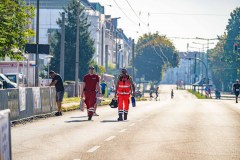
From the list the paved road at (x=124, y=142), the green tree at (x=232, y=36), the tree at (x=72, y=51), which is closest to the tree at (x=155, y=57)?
the green tree at (x=232, y=36)

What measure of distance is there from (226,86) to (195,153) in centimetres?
14266

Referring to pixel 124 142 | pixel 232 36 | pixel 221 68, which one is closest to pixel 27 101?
pixel 124 142

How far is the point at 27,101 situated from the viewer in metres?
22.5

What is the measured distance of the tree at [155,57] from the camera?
156 m

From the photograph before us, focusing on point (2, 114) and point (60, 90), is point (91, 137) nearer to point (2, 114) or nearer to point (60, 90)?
point (2, 114)

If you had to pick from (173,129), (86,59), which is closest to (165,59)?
(86,59)

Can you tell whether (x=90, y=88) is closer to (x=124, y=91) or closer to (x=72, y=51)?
(x=124, y=91)

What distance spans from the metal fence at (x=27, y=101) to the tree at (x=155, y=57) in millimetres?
129177

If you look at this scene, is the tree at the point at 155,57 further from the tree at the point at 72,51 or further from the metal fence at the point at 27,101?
the metal fence at the point at 27,101

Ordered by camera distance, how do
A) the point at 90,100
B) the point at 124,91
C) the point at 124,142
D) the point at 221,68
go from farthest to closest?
the point at 221,68, the point at 90,100, the point at 124,91, the point at 124,142

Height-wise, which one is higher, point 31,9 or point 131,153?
point 31,9

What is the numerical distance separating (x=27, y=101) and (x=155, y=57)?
13540 cm

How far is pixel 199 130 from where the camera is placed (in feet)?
59.0

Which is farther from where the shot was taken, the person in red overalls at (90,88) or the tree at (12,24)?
the tree at (12,24)
